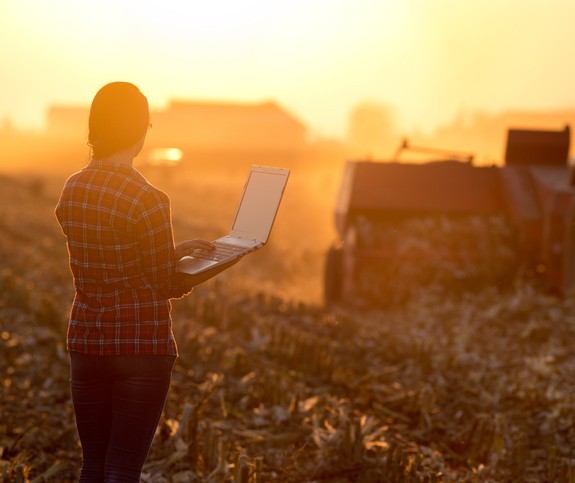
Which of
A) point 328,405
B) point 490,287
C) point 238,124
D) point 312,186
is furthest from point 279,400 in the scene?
point 238,124

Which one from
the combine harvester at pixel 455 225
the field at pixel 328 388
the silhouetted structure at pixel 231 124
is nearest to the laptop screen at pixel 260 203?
the field at pixel 328 388

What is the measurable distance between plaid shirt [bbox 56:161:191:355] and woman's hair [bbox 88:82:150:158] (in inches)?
3.0

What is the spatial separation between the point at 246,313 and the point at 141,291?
5403mm

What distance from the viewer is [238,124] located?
88.8m

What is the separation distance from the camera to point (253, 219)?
3.09 metres

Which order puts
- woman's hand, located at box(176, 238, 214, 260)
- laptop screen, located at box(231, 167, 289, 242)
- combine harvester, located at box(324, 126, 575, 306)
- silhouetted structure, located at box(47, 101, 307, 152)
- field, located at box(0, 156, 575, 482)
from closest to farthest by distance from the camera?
woman's hand, located at box(176, 238, 214, 260), laptop screen, located at box(231, 167, 289, 242), field, located at box(0, 156, 575, 482), combine harvester, located at box(324, 126, 575, 306), silhouetted structure, located at box(47, 101, 307, 152)

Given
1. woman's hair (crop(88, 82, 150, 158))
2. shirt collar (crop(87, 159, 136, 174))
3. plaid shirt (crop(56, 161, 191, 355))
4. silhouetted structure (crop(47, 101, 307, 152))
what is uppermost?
woman's hair (crop(88, 82, 150, 158))

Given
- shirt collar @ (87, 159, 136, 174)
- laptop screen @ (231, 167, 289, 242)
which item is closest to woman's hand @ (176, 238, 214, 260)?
laptop screen @ (231, 167, 289, 242)

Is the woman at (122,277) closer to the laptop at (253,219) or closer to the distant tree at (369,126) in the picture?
the laptop at (253,219)

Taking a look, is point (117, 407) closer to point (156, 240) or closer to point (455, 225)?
point (156, 240)

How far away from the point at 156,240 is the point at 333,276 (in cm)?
670

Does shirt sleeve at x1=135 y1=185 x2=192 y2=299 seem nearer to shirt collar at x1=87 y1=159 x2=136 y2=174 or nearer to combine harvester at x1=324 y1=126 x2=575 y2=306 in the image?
shirt collar at x1=87 y1=159 x2=136 y2=174

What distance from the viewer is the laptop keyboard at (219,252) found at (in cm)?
285

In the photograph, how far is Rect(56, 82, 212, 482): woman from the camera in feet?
8.79
